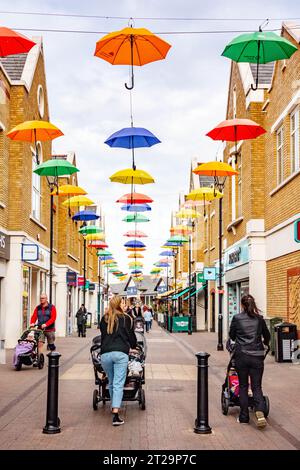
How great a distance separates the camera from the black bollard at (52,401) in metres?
7.99

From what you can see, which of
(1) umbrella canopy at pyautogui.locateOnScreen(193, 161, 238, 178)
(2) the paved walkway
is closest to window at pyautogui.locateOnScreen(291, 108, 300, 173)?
(1) umbrella canopy at pyautogui.locateOnScreen(193, 161, 238, 178)

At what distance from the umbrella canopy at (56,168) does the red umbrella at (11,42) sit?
7854mm

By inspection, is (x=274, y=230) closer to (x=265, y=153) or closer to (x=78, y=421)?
(x=265, y=153)

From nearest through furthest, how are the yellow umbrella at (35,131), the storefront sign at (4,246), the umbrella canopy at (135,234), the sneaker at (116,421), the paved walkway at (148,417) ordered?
the paved walkway at (148,417) < the sneaker at (116,421) < the yellow umbrella at (35,131) < the storefront sign at (4,246) < the umbrella canopy at (135,234)

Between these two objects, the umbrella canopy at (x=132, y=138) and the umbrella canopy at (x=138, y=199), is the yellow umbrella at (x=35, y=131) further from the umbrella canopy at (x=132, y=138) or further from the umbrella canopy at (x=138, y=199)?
the umbrella canopy at (x=138, y=199)

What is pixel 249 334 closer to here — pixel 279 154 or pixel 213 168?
pixel 213 168

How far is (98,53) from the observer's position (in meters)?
11.6

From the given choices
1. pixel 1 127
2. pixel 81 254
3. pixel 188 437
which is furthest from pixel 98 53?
pixel 81 254

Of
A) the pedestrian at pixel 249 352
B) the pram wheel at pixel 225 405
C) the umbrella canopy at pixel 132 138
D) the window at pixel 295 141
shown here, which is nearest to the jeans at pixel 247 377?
the pedestrian at pixel 249 352

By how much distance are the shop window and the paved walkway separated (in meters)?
6.20

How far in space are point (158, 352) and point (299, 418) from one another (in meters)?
12.5

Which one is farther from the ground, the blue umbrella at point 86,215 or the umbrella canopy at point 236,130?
the umbrella canopy at point 236,130

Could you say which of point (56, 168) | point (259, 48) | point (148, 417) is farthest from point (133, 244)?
point (148, 417)
